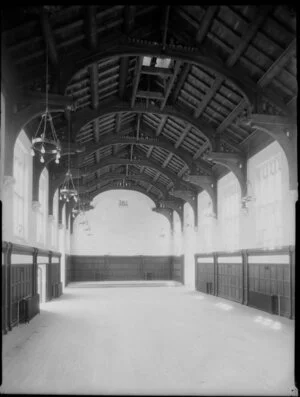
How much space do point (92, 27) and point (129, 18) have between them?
4.24 feet

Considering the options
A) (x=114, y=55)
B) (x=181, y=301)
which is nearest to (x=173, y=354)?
(x=114, y=55)

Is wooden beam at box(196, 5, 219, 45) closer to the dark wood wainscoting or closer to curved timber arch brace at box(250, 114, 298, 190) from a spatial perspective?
curved timber arch brace at box(250, 114, 298, 190)

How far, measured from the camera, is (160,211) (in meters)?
33.7

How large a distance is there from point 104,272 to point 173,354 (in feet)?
83.8

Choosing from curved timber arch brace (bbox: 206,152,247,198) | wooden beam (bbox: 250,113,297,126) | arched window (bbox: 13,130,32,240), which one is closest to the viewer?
wooden beam (bbox: 250,113,297,126)

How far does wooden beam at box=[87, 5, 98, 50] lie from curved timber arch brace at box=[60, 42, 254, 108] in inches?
9.2

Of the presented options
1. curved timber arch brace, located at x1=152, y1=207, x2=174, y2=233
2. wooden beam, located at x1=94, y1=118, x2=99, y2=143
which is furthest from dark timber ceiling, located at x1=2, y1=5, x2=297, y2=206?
curved timber arch brace, located at x1=152, y1=207, x2=174, y2=233

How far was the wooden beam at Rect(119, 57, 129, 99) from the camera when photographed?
13602mm

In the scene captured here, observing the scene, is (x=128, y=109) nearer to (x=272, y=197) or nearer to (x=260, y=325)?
(x=272, y=197)

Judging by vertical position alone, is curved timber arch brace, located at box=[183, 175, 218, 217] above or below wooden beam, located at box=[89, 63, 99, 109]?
below

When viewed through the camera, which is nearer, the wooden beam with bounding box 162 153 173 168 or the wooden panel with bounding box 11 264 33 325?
the wooden panel with bounding box 11 264 33 325

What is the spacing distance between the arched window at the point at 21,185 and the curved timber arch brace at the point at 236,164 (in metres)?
7.50

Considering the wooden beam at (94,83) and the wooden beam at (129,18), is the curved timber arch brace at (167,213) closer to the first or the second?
the wooden beam at (94,83)

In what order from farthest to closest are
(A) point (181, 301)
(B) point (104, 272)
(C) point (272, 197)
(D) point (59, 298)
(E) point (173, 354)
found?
(B) point (104, 272)
(D) point (59, 298)
(A) point (181, 301)
(C) point (272, 197)
(E) point (173, 354)
